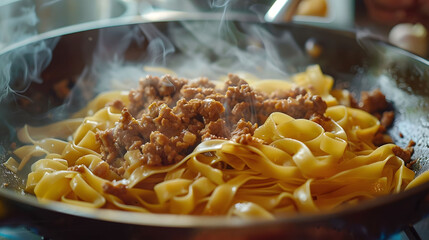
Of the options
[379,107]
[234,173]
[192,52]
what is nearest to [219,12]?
[192,52]

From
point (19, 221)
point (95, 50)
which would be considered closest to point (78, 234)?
point (19, 221)

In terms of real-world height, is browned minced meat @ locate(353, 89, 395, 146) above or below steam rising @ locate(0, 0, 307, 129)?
below

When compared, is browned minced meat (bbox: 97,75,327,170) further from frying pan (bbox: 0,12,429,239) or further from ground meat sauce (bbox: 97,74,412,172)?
frying pan (bbox: 0,12,429,239)

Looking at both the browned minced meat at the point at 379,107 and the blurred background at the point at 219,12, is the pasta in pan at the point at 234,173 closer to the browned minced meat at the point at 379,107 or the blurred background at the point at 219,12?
the browned minced meat at the point at 379,107

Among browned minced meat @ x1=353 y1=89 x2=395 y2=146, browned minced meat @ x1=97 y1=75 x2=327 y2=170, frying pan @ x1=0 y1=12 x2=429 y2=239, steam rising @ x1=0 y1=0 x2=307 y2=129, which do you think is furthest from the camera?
steam rising @ x1=0 y1=0 x2=307 y2=129

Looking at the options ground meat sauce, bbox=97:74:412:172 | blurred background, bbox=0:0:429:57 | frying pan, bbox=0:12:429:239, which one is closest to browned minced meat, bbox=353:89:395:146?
frying pan, bbox=0:12:429:239

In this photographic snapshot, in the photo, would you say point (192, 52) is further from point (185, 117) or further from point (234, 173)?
point (234, 173)

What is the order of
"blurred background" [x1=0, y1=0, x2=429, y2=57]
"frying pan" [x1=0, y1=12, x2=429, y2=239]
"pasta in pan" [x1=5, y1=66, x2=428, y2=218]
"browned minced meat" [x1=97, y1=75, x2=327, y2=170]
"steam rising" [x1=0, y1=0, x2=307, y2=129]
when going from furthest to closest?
"blurred background" [x1=0, y1=0, x2=429, y2=57]
"steam rising" [x1=0, y1=0, x2=307, y2=129]
"browned minced meat" [x1=97, y1=75, x2=327, y2=170]
"pasta in pan" [x1=5, y1=66, x2=428, y2=218]
"frying pan" [x1=0, y1=12, x2=429, y2=239]
